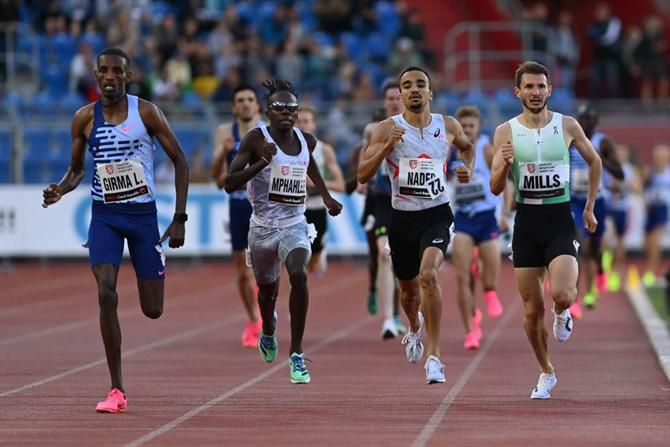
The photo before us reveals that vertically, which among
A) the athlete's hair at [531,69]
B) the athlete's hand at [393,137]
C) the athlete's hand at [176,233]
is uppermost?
the athlete's hair at [531,69]

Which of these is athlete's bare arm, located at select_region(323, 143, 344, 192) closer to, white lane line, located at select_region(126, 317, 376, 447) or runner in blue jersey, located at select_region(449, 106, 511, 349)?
runner in blue jersey, located at select_region(449, 106, 511, 349)

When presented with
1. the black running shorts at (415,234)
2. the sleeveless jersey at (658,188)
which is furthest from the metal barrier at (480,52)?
the black running shorts at (415,234)

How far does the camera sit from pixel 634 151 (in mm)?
33438

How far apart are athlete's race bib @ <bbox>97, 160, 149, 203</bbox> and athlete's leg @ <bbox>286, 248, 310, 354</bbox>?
5.70 ft

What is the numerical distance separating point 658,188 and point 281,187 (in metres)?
17.5

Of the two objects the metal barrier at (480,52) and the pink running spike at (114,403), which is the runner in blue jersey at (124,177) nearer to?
the pink running spike at (114,403)

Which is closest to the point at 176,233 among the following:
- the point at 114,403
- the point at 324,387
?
the point at 114,403

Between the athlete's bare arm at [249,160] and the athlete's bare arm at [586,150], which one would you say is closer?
the athlete's bare arm at [586,150]

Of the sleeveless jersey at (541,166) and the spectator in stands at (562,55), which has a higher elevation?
the spectator in stands at (562,55)

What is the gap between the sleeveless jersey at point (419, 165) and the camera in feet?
41.7

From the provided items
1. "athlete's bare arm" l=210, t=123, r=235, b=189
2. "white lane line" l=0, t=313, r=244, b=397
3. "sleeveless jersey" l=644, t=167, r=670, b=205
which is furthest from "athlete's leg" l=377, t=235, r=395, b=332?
"sleeveless jersey" l=644, t=167, r=670, b=205

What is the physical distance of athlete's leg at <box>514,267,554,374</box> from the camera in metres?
11.8

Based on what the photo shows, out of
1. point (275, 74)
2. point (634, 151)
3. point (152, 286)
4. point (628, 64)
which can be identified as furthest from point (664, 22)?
point (152, 286)

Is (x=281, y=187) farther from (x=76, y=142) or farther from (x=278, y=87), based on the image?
(x=76, y=142)
